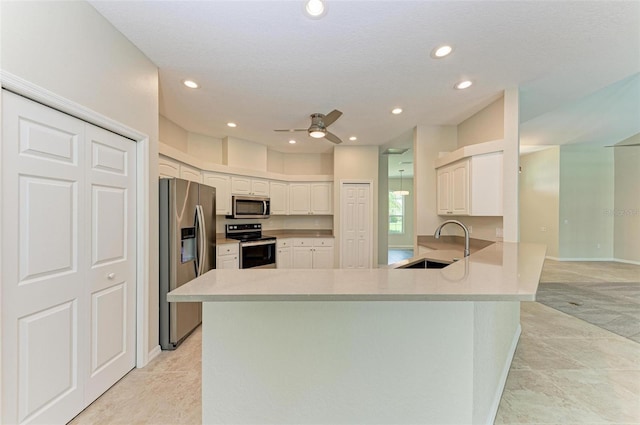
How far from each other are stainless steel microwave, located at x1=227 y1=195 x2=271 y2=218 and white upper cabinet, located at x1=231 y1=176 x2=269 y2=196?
0.11 m

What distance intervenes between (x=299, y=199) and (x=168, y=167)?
2769mm

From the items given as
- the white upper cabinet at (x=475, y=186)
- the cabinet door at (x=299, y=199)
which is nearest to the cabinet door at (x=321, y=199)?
the cabinet door at (x=299, y=199)

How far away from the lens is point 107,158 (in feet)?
6.28

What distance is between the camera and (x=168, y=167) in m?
3.27

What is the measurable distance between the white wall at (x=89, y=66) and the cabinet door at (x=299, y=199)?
3295 mm

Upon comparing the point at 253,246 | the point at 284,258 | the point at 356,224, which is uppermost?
the point at 356,224

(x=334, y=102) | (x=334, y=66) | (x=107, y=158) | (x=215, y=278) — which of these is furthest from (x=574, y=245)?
(x=107, y=158)

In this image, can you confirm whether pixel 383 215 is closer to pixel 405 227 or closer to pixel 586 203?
pixel 405 227

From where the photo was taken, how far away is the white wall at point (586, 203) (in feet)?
22.2

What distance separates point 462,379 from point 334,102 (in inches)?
119

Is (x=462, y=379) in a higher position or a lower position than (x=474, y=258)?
lower

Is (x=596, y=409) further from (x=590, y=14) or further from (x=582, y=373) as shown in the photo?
(x=590, y=14)

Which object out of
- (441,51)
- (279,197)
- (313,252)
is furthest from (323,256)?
(441,51)

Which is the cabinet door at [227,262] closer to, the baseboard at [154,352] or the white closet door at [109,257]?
the baseboard at [154,352]
